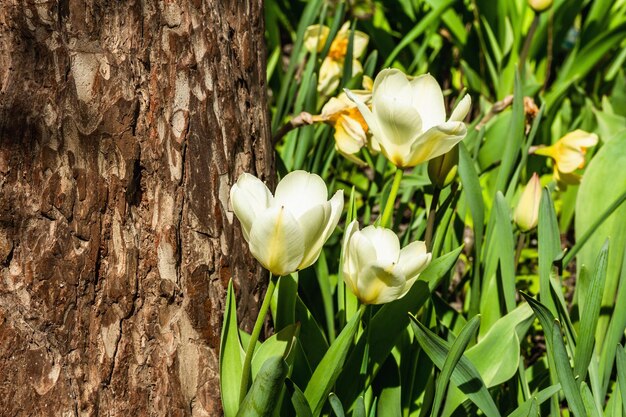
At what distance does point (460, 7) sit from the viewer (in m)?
3.24

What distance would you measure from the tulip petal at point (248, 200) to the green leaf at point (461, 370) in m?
0.31

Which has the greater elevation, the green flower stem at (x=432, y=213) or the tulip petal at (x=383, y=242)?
the tulip petal at (x=383, y=242)

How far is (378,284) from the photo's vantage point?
3.83 ft

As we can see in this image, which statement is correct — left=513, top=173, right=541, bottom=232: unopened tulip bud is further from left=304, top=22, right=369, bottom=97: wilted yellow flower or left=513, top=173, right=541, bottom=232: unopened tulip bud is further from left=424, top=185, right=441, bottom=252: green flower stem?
left=304, top=22, right=369, bottom=97: wilted yellow flower

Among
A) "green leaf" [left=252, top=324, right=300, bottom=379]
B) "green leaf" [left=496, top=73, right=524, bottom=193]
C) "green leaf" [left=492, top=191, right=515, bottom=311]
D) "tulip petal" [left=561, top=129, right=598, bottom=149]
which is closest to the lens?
"green leaf" [left=252, top=324, right=300, bottom=379]

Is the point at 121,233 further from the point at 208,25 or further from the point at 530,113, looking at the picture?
the point at 530,113

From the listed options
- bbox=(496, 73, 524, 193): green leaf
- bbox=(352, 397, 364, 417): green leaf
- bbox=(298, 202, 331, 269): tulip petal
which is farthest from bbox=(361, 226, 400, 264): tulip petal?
bbox=(496, 73, 524, 193): green leaf

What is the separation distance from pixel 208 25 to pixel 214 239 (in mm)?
366

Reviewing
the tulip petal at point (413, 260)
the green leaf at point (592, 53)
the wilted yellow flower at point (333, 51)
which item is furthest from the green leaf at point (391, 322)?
the green leaf at point (592, 53)

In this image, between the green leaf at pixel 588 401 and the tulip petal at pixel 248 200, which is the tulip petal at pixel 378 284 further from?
the green leaf at pixel 588 401

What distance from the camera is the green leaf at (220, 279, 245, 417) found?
128 centimetres

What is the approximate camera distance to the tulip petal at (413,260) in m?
1.17

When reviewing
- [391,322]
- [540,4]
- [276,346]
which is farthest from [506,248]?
[540,4]

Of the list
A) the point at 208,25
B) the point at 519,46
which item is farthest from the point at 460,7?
the point at 208,25
